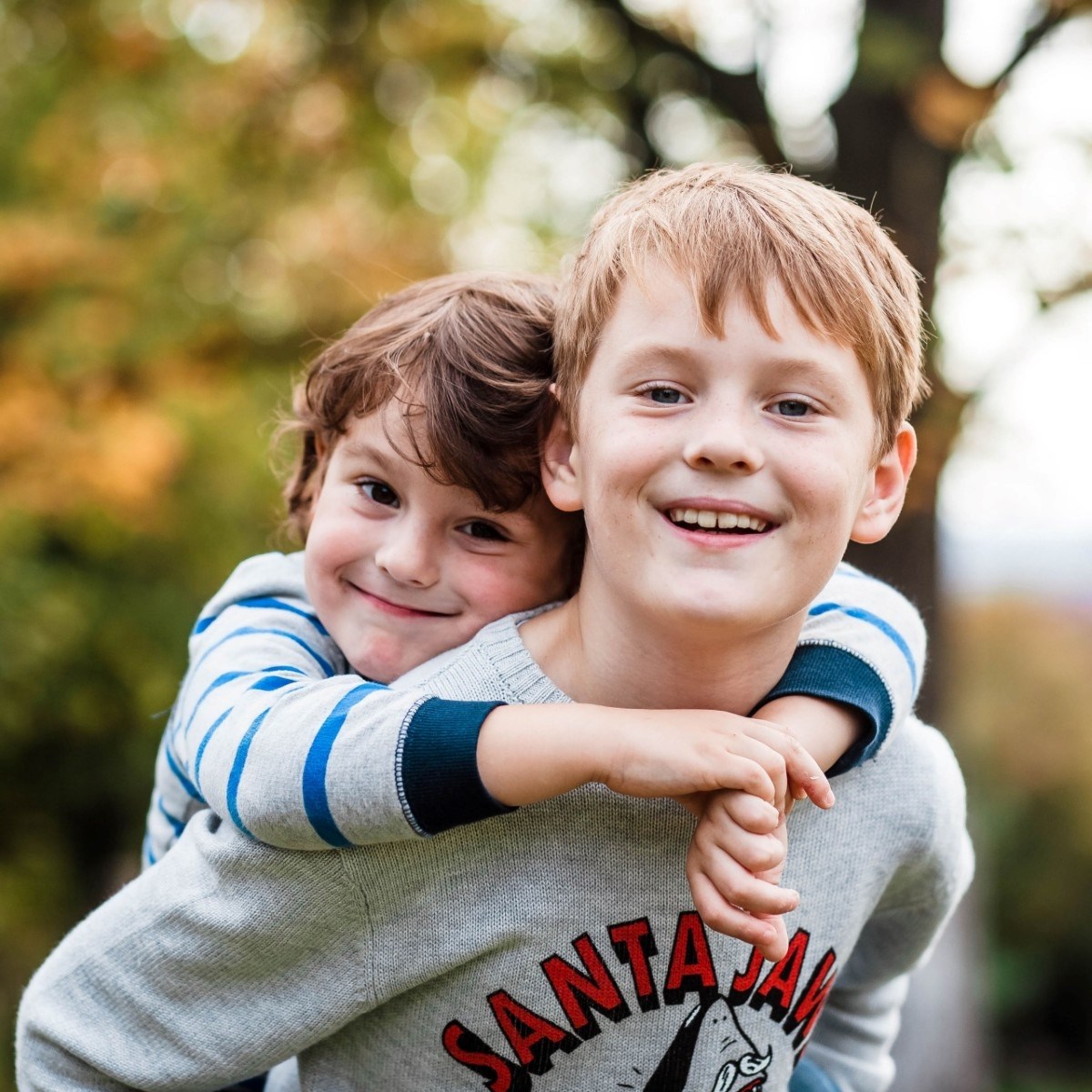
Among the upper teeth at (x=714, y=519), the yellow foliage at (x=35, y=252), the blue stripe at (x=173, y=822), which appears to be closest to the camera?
the upper teeth at (x=714, y=519)

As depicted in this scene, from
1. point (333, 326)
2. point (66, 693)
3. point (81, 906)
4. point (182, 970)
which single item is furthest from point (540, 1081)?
point (81, 906)

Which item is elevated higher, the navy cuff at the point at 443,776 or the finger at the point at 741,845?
the navy cuff at the point at 443,776

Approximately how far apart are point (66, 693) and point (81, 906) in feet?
6.59

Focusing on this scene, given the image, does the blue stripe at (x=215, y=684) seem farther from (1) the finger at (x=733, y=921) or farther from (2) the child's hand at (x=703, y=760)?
(1) the finger at (x=733, y=921)

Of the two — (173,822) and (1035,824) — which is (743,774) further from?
(1035,824)

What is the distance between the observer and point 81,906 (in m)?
8.36

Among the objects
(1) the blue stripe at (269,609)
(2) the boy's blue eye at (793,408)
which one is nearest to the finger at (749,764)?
(2) the boy's blue eye at (793,408)

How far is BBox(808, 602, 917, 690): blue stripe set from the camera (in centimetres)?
192

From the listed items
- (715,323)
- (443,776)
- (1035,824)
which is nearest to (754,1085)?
(443,776)

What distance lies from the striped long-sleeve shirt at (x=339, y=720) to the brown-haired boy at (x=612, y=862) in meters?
0.09

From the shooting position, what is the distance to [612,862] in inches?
67.1

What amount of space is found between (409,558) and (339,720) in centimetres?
41

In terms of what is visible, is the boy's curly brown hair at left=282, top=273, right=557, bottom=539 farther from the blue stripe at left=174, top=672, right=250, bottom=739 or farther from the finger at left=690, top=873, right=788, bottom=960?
the finger at left=690, top=873, right=788, bottom=960

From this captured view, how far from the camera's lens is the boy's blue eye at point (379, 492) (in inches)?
79.4
